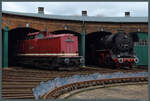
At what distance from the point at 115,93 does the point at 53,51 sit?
6.61 meters

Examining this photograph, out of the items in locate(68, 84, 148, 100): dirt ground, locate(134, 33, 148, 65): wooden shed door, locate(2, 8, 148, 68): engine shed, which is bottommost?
locate(68, 84, 148, 100): dirt ground

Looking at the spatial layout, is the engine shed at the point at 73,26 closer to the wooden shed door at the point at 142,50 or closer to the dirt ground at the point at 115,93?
the wooden shed door at the point at 142,50

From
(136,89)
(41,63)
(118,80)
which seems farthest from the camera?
(41,63)

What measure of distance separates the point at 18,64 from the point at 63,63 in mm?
8253

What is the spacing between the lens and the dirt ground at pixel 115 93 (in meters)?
11.0

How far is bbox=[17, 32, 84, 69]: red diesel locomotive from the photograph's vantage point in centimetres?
1609

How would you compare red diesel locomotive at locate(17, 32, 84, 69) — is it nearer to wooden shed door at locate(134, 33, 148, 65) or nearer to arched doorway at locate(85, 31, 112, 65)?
arched doorway at locate(85, 31, 112, 65)

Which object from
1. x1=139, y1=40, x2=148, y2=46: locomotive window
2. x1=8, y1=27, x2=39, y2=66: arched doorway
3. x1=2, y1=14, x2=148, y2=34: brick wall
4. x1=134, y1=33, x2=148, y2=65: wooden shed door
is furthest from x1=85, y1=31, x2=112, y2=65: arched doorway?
x1=8, y1=27, x2=39, y2=66: arched doorway

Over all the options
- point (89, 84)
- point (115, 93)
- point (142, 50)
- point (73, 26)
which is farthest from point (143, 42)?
point (115, 93)

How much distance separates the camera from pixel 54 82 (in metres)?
12.1

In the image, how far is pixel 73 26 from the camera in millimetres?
20625

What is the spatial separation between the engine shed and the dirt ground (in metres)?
8.50

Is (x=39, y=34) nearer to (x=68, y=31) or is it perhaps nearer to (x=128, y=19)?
(x=68, y=31)

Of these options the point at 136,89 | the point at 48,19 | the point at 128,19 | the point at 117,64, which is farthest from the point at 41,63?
the point at 128,19
